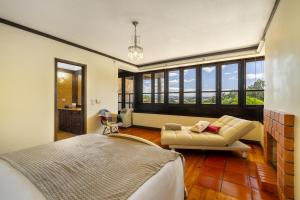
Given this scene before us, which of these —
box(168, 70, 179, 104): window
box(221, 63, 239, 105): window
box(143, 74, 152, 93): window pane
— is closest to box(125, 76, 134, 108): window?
box(143, 74, 152, 93): window pane

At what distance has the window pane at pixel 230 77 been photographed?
4.16 meters

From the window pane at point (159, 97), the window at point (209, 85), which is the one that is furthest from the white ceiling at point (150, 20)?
the window pane at point (159, 97)

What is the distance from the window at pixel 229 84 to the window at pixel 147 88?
2.65 metres

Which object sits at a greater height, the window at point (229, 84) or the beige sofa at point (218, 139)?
the window at point (229, 84)

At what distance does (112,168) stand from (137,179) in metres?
0.25

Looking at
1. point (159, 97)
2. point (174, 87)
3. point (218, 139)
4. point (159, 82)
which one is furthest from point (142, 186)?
point (159, 82)

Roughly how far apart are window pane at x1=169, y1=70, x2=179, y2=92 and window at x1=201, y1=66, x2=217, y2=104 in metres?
0.91

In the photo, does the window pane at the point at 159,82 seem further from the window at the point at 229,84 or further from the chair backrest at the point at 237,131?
the chair backrest at the point at 237,131

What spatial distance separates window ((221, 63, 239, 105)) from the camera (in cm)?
416

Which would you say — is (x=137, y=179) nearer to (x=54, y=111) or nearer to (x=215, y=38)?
(x=54, y=111)

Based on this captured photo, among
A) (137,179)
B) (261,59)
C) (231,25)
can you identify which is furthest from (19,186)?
(261,59)

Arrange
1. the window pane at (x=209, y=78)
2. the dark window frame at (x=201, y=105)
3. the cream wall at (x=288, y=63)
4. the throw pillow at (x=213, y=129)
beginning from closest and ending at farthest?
the cream wall at (x=288, y=63) < the throw pillow at (x=213, y=129) < the dark window frame at (x=201, y=105) < the window pane at (x=209, y=78)

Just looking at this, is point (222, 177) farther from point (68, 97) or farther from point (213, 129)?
point (68, 97)

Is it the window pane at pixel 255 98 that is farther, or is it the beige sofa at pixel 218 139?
the window pane at pixel 255 98
